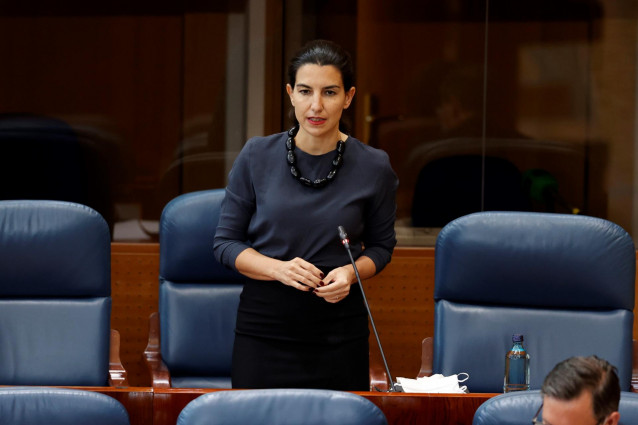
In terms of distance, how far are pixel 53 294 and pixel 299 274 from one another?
90 centimetres

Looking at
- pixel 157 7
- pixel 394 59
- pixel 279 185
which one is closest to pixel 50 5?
pixel 157 7

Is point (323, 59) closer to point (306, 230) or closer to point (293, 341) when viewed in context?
point (306, 230)

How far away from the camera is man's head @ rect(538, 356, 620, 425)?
4.07 ft

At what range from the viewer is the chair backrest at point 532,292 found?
247 centimetres

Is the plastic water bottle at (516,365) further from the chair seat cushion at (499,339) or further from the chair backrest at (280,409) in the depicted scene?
the chair backrest at (280,409)

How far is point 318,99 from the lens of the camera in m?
2.13

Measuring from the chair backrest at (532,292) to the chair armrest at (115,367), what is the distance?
2.81ft

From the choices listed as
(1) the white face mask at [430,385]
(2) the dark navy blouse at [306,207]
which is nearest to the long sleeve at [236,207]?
(2) the dark navy blouse at [306,207]

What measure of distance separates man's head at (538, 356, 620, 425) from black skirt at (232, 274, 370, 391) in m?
0.94

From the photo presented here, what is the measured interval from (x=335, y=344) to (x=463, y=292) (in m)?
0.50

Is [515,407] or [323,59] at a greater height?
[323,59]

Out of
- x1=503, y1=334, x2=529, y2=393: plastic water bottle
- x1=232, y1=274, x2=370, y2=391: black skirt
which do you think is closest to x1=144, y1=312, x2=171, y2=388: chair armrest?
x1=232, y1=274, x2=370, y2=391: black skirt

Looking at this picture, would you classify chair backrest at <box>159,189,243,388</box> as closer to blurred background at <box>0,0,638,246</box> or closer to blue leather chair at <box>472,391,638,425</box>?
blurred background at <box>0,0,638,246</box>

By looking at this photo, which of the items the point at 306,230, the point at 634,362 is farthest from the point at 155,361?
the point at 634,362
